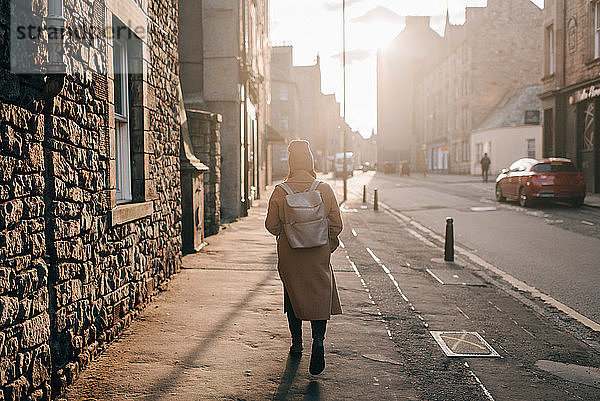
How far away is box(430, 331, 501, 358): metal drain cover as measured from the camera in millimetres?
5035

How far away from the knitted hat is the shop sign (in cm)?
2176

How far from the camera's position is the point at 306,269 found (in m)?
4.52

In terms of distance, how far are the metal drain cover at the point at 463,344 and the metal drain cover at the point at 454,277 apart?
2.57 metres

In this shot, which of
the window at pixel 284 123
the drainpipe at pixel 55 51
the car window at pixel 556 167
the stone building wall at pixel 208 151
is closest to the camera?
the drainpipe at pixel 55 51

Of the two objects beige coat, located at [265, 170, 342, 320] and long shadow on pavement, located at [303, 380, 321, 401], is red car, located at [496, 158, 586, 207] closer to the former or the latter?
beige coat, located at [265, 170, 342, 320]

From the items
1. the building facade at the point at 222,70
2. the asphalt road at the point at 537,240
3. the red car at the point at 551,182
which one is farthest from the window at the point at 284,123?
the building facade at the point at 222,70

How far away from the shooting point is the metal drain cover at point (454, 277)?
8211 millimetres

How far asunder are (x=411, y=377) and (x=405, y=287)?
3445 mm

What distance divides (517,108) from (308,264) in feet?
152

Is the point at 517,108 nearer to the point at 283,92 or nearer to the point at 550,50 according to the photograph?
the point at 550,50

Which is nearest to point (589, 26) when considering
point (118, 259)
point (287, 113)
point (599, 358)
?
point (599, 358)

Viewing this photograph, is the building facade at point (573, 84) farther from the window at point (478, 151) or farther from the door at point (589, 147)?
the window at point (478, 151)

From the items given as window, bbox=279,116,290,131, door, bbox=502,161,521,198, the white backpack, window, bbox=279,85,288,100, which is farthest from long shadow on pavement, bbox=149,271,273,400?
window, bbox=279,85,288,100

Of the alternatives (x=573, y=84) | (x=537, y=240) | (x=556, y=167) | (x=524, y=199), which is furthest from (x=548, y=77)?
(x=537, y=240)
